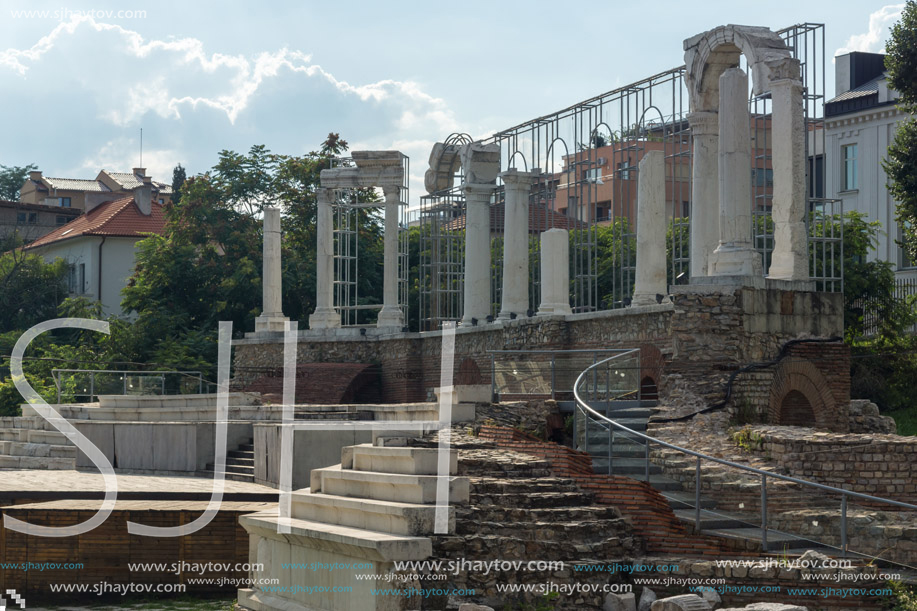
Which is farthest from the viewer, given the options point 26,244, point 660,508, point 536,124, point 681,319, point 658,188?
point 26,244

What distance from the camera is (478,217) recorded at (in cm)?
3072

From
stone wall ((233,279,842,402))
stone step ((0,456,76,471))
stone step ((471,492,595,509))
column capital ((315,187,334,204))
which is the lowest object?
stone step ((0,456,76,471))

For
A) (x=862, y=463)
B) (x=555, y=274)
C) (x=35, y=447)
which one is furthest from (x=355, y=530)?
(x=35, y=447)

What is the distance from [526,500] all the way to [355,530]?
187cm

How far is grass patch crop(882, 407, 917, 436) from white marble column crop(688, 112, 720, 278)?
8.66m

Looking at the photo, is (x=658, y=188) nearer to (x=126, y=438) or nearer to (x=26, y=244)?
(x=126, y=438)

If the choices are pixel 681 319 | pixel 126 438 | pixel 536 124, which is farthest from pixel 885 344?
pixel 126 438

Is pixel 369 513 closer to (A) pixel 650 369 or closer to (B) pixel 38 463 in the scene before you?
(A) pixel 650 369

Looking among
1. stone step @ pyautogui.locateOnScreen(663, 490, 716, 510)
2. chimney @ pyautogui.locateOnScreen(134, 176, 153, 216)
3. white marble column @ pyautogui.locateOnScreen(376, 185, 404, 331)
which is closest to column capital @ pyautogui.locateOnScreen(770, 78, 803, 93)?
stone step @ pyautogui.locateOnScreen(663, 490, 716, 510)

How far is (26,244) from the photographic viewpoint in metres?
70.9

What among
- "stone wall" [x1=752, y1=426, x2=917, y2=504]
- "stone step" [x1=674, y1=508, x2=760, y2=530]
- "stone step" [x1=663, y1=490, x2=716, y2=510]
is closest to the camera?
"stone step" [x1=674, y1=508, x2=760, y2=530]

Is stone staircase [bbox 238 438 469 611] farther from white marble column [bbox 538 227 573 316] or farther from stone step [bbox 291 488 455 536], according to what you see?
white marble column [bbox 538 227 573 316]

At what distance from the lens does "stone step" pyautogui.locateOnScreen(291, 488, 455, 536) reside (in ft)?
40.7

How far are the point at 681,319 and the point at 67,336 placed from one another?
3900 cm
